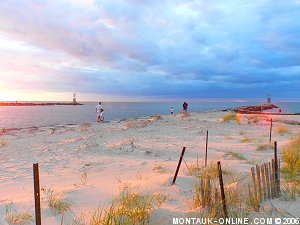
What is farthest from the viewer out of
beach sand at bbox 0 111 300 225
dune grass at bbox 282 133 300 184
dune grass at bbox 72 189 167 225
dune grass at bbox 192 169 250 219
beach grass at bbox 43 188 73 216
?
dune grass at bbox 282 133 300 184

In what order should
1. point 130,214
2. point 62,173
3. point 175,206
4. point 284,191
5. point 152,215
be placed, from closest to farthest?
point 130,214 < point 152,215 < point 175,206 < point 284,191 < point 62,173

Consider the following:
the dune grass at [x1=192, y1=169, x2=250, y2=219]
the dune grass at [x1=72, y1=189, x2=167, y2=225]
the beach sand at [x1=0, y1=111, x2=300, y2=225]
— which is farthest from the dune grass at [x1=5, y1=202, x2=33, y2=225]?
the dune grass at [x1=192, y1=169, x2=250, y2=219]

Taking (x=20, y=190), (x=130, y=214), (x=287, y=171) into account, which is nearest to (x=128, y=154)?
(x=20, y=190)

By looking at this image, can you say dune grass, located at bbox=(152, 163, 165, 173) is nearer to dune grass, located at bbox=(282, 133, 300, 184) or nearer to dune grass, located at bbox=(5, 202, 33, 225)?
dune grass, located at bbox=(282, 133, 300, 184)

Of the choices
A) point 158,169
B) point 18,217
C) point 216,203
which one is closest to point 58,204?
point 18,217

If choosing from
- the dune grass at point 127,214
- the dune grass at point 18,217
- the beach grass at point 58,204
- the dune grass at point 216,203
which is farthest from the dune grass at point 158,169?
the dune grass at point 18,217

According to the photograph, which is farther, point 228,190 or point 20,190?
point 20,190

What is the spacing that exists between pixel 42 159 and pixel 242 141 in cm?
871

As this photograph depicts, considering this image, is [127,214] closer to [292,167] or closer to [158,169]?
[158,169]

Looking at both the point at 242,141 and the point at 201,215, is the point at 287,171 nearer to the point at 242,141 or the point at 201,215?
the point at 201,215

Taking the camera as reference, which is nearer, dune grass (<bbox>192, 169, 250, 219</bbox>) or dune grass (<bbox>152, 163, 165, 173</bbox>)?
dune grass (<bbox>192, 169, 250, 219</bbox>)

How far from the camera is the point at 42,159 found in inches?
404

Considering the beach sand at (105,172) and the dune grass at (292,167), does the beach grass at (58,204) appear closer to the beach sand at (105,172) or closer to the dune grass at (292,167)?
the beach sand at (105,172)

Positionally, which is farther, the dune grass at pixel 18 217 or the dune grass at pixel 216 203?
the dune grass at pixel 18 217
